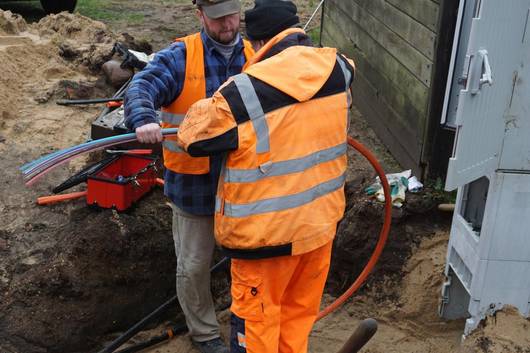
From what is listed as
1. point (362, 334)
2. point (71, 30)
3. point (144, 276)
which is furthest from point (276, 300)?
point (71, 30)

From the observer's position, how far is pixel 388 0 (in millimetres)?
5629

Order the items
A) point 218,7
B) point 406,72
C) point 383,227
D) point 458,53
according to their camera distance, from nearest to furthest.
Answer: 1. point 218,7
2. point 383,227
3. point 458,53
4. point 406,72

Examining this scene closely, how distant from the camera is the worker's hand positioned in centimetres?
271

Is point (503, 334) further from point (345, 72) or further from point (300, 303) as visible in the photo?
point (345, 72)

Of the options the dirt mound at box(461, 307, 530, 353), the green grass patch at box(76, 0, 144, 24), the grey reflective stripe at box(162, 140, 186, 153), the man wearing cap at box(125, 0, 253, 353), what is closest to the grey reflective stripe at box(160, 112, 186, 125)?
the man wearing cap at box(125, 0, 253, 353)

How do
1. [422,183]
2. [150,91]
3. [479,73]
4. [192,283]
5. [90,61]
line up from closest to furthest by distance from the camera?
[479,73]
[150,91]
[192,283]
[422,183]
[90,61]

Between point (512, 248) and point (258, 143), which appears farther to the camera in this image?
point (512, 248)

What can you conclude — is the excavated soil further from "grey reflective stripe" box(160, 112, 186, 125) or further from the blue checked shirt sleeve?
the blue checked shirt sleeve

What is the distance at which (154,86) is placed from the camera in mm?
2992

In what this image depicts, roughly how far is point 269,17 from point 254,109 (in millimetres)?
456

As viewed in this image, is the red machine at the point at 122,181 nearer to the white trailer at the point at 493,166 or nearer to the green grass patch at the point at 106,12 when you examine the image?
the white trailer at the point at 493,166

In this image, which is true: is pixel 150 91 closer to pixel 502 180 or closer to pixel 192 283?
pixel 192 283

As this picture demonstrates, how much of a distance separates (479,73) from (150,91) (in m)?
1.51

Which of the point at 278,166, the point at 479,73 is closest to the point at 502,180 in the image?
the point at 479,73
